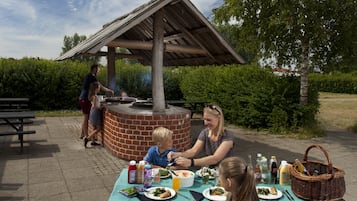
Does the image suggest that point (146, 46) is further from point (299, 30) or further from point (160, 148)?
point (299, 30)

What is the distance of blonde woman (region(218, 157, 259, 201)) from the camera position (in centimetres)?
214

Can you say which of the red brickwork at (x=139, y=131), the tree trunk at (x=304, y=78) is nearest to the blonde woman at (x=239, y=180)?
the red brickwork at (x=139, y=131)

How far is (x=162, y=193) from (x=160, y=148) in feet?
3.74

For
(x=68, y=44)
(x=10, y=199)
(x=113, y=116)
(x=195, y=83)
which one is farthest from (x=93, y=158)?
(x=68, y=44)

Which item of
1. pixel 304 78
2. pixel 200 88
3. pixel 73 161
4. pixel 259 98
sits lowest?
pixel 73 161

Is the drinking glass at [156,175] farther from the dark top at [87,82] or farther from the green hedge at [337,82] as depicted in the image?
the green hedge at [337,82]

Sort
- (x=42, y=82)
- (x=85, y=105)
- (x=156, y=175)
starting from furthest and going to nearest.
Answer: (x=42, y=82)
(x=85, y=105)
(x=156, y=175)

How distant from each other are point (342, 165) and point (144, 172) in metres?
5.21

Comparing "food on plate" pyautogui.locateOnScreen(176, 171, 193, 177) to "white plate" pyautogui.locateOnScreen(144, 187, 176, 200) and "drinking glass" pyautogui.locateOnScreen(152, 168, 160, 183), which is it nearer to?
"drinking glass" pyautogui.locateOnScreen(152, 168, 160, 183)

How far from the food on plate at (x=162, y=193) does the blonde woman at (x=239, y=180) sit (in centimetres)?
71

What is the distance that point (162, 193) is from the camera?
2.77 m

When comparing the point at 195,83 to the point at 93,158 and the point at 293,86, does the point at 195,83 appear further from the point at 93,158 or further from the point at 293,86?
the point at 93,158

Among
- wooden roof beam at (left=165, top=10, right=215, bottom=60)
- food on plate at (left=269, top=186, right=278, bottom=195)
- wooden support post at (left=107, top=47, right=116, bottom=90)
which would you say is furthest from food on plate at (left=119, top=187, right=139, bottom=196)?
wooden support post at (left=107, top=47, right=116, bottom=90)

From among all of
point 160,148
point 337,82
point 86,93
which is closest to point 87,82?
point 86,93
